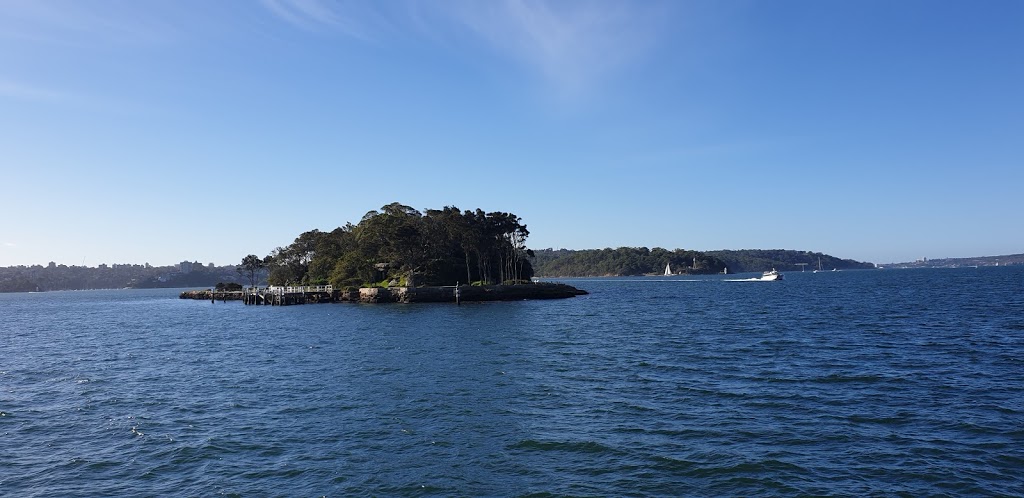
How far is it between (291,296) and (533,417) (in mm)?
91663

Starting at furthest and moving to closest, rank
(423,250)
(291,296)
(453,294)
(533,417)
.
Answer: (423,250) < (291,296) < (453,294) < (533,417)

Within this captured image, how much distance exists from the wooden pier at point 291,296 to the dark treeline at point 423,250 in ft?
13.5

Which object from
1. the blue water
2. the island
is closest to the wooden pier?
the island

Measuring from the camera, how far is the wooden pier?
103688 millimetres

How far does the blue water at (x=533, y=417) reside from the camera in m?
14.3

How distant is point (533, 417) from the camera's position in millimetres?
19891

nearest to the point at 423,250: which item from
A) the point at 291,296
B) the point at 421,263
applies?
the point at 421,263

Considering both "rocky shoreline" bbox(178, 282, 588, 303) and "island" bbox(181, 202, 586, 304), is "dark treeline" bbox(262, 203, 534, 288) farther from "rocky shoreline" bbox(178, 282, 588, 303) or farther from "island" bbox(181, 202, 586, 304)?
"rocky shoreline" bbox(178, 282, 588, 303)

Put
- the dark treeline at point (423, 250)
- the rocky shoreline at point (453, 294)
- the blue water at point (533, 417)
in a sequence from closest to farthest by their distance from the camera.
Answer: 1. the blue water at point (533, 417)
2. the rocky shoreline at point (453, 294)
3. the dark treeline at point (423, 250)

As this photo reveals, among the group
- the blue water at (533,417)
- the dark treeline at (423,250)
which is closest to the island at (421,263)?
the dark treeline at (423,250)

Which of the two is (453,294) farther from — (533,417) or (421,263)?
(533,417)

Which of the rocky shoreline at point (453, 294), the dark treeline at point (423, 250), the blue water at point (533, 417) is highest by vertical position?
the dark treeline at point (423, 250)

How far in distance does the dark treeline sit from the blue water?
62.4 m

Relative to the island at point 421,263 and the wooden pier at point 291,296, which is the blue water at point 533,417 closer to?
the island at point 421,263
